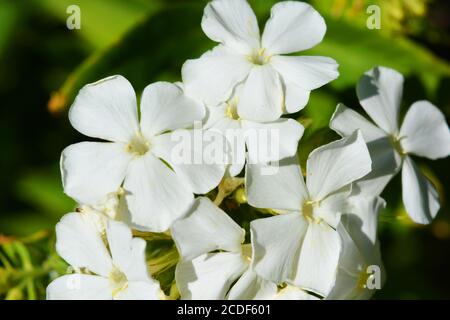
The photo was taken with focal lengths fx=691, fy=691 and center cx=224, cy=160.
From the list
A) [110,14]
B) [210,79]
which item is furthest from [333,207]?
[110,14]

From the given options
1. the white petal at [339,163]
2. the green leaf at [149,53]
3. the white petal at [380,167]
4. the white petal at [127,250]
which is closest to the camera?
the white petal at [127,250]

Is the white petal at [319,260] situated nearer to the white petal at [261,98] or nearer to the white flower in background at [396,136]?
the white flower in background at [396,136]

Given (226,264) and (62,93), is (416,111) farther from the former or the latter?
(62,93)

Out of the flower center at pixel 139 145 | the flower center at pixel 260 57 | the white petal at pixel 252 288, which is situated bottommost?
the white petal at pixel 252 288

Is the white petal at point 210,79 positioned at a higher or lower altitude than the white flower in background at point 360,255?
higher

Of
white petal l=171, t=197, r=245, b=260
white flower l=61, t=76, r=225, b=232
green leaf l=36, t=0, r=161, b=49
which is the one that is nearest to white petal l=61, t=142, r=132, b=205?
white flower l=61, t=76, r=225, b=232

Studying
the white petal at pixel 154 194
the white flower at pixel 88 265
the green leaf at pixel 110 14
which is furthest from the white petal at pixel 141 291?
the green leaf at pixel 110 14

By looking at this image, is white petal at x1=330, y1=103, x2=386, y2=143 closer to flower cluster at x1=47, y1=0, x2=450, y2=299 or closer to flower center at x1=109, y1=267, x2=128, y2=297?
flower cluster at x1=47, y1=0, x2=450, y2=299
